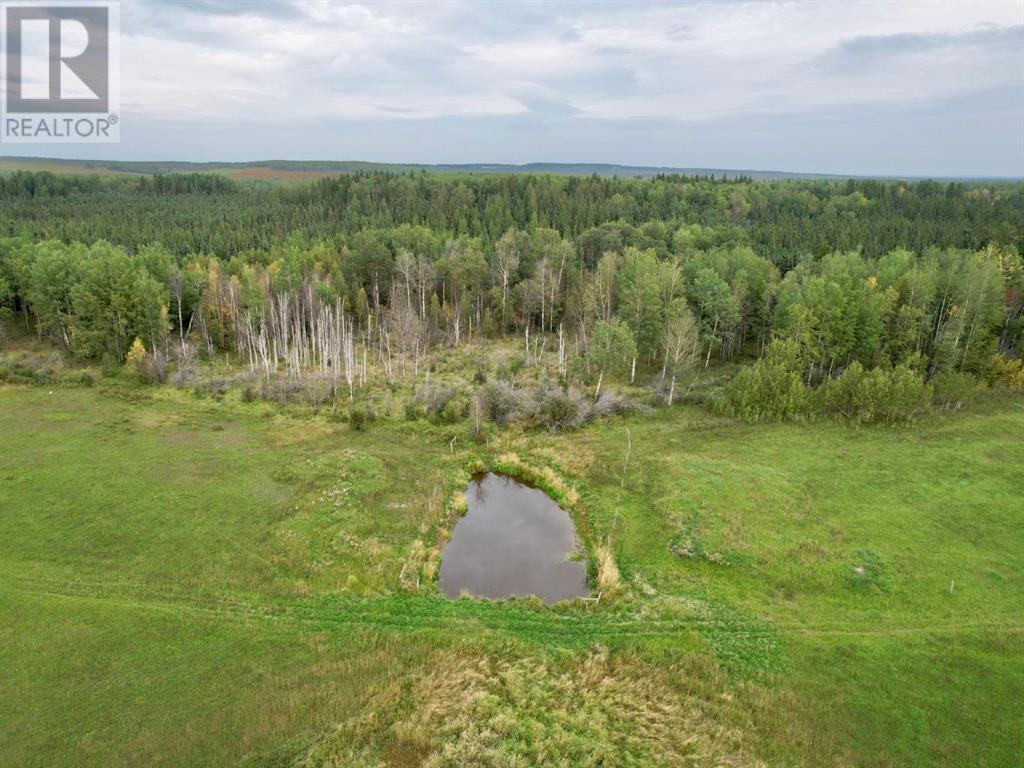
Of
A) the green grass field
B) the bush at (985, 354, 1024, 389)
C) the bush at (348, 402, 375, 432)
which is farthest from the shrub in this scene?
the bush at (985, 354, 1024, 389)

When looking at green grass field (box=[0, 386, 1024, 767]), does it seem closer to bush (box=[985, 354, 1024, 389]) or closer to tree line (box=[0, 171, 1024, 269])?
bush (box=[985, 354, 1024, 389])

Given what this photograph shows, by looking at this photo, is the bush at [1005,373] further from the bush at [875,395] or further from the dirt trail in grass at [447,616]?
the dirt trail in grass at [447,616]

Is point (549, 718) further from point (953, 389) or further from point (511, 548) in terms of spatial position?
point (953, 389)

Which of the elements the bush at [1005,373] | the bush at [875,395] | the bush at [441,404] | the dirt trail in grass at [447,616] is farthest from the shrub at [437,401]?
the bush at [1005,373]

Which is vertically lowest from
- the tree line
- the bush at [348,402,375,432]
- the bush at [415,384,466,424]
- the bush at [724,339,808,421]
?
the bush at [348,402,375,432]

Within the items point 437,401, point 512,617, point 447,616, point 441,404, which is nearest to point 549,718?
point 512,617

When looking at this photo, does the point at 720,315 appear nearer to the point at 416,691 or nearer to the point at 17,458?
the point at 416,691
